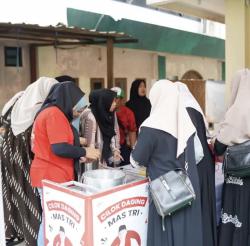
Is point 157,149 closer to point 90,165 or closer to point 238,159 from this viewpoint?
point 238,159

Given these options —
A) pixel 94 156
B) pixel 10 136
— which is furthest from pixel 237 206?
pixel 10 136

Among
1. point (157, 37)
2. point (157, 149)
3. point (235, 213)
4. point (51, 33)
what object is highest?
point (157, 37)

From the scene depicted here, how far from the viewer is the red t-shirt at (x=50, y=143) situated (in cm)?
253

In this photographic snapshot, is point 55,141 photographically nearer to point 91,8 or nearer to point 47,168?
point 47,168

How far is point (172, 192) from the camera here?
2.33 metres

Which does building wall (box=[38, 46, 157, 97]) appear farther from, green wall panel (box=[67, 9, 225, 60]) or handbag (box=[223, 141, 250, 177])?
handbag (box=[223, 141, 250, 177])

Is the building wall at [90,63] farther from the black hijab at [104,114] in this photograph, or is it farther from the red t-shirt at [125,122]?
the black hijab at [104,114]

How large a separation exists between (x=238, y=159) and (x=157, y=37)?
6110 millimetres

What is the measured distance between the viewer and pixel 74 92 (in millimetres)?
2699

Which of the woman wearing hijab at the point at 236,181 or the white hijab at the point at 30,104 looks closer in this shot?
the woman wearing hijab at the point at 236,181

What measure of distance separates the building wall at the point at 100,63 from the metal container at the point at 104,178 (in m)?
4.25

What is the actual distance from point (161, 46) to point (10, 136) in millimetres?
5814

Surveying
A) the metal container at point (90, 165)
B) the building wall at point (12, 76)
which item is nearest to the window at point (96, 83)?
the building wall at point (12, 76)

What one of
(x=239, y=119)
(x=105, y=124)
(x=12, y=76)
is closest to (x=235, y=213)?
(x=239, y=119)
